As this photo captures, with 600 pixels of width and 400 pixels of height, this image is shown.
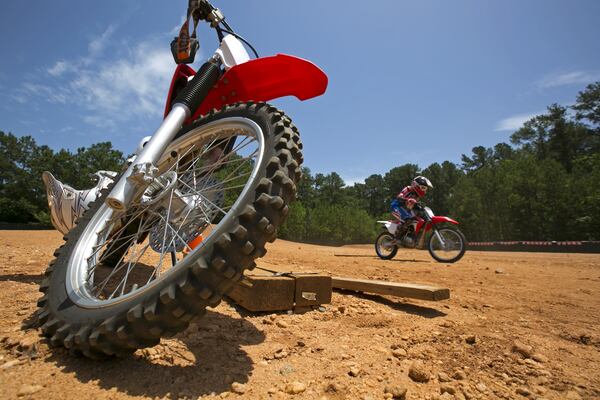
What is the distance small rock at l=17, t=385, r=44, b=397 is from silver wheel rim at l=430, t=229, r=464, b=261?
7540 millimetres

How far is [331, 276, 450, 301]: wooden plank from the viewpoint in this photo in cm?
279

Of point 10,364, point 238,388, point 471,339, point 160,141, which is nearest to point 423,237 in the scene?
point 471,339

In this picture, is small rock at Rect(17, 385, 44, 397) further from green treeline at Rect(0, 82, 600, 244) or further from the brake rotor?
green treeline at Rect(0, 82, 600, 244)

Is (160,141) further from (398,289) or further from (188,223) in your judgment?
(398,289)

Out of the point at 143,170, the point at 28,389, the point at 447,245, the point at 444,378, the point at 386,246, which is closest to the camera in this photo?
the point at 28,389

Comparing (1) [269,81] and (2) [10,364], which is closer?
(2) [10,364]

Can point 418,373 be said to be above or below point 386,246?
below

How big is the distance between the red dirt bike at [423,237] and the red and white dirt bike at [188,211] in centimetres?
630

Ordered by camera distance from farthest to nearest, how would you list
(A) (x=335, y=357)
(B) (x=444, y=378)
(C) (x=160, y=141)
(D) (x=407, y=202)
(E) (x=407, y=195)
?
(E) (x=407, y=195) → (D) (x=407, y=202) → (C) (x=160, y=141) → (A) (x=335, y=357) → (B) (x=444, y=378)

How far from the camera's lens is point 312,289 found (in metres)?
2.65

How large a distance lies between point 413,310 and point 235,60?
106 inches

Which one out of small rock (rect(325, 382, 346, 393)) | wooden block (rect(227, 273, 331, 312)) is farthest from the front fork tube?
small rock (rect(325, 382, 346, 393))

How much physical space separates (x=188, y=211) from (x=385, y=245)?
7456 millimetres

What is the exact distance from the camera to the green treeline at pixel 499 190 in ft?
A: 95.3
